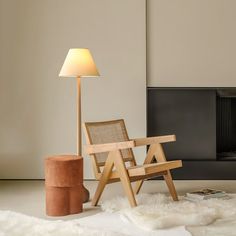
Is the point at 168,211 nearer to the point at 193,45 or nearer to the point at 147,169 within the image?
the point at 147,169

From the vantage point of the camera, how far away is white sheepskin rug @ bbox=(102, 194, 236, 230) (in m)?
3.45

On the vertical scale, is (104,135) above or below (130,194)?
above

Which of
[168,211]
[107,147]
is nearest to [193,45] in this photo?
[107,147]

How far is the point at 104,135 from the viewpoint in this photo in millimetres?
4594

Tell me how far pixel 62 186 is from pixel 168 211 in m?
0.88

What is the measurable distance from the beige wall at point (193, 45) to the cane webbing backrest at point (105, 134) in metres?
1.17

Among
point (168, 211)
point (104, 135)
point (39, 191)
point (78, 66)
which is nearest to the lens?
point (168, 211)

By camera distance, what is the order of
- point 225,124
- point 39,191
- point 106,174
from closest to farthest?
1. point 106,174
2. point 39,191
3. point 225,124

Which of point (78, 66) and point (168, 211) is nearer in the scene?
point (168, 211)

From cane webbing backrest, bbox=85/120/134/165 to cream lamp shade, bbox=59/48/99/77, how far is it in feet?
1.60

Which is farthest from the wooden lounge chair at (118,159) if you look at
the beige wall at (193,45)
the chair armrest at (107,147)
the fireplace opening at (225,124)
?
the fireplace opening at (225,124)

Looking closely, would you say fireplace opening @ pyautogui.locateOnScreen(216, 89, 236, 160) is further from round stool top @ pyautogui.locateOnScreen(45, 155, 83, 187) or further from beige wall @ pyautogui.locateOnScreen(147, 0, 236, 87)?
round stool top @ pyautogui.locateOnScreen(45, 155, 83, 187)

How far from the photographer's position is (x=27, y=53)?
5.57 metres

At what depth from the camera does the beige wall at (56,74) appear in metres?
5.55
